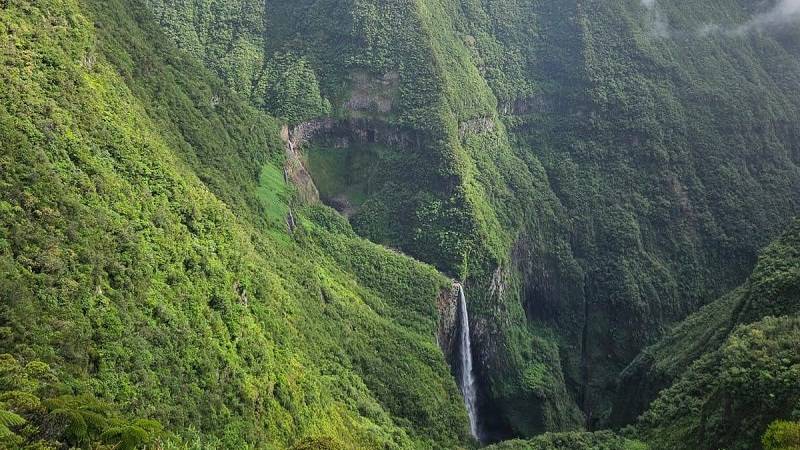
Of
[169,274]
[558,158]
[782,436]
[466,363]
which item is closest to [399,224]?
[466,363]

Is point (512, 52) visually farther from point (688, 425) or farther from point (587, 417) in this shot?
point (688, 425)

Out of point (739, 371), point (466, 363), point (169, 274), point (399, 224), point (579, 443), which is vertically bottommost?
point (579, 443)

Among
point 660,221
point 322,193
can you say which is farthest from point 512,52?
point 322,193

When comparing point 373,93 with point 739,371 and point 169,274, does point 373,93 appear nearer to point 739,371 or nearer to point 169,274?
point 169,274

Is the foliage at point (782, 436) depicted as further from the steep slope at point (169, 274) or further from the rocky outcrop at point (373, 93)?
the rocky outcrop at point (373, 93)

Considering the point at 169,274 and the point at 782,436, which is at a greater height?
the point at 169,274

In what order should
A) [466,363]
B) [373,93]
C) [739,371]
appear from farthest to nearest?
[373,93] → [466,363] → [739,371]

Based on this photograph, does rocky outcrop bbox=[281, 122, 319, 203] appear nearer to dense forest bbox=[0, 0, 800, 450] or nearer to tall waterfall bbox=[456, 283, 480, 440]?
dense forest bbox=[0, 0, 800, 450]
